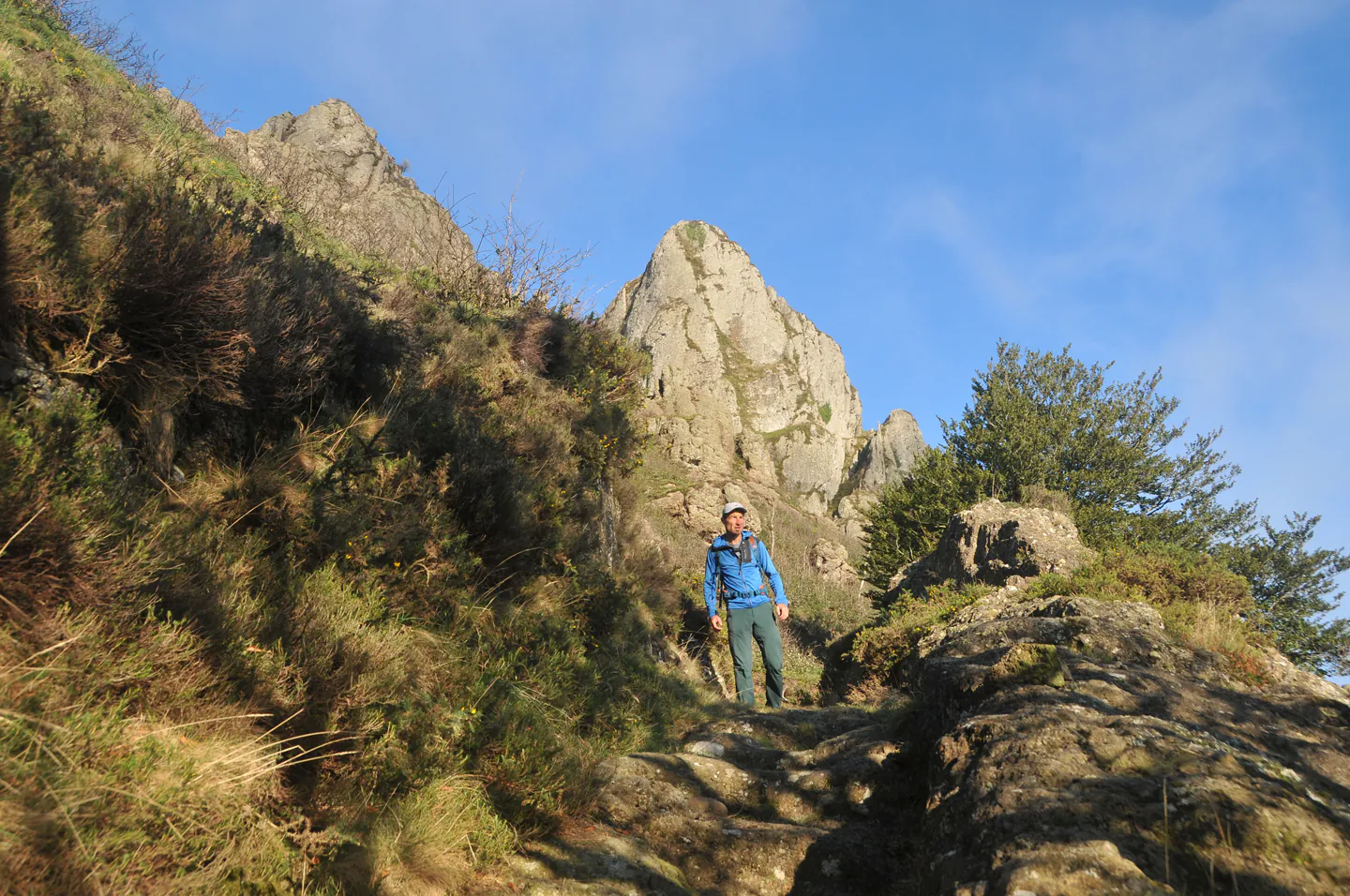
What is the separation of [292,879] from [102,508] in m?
1.59

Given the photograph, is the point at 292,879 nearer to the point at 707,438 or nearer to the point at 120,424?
the point at 120,424

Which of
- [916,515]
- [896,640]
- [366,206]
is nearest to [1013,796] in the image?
[896,640]

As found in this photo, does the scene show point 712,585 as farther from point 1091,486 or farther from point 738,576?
point 1091,486

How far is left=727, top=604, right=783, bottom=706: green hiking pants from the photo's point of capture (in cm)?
815

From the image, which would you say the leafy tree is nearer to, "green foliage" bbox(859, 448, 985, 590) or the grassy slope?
"green foliage" bbox(859, 448, 985, 590)

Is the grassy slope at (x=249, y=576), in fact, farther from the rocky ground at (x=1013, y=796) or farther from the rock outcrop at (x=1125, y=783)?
the rock outcrop at (x=1125, y=783)

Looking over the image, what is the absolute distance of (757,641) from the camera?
812 centimetres

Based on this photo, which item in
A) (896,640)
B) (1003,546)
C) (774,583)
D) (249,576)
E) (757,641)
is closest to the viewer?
(249,576)

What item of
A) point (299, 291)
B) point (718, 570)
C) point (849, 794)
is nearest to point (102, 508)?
point (299, 291)

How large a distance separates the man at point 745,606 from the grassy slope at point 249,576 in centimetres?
83

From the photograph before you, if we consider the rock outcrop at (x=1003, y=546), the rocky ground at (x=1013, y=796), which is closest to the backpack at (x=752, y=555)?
the rocky ground at (x=1013, y=796)

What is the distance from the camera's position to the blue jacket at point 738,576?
819cm

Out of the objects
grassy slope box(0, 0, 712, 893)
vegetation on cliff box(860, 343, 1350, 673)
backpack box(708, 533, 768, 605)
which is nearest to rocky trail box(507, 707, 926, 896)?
grassy slope box(0, 0, 712, 893)

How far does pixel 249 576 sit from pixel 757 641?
5734 millimetres
